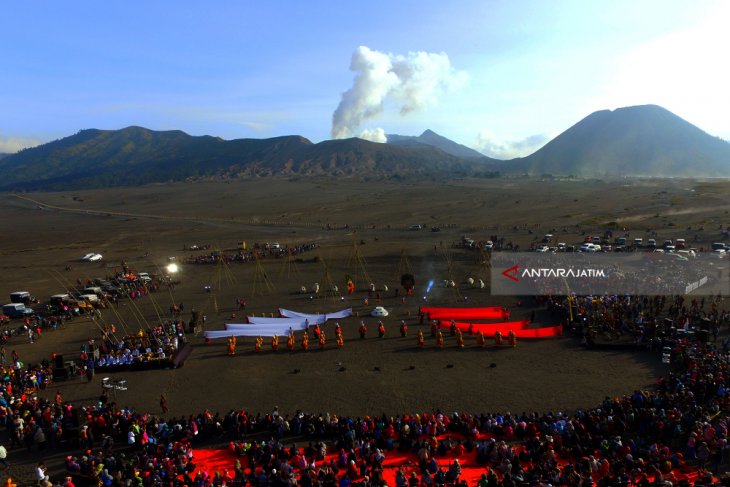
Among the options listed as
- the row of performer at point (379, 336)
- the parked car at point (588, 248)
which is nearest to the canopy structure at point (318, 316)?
the row of performer at point (379, 336)

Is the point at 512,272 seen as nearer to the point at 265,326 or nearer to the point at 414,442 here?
the point at 265,326

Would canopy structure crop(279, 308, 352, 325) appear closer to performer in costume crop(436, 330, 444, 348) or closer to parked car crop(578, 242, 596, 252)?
performer in costume crop(436, 330, 444, 348)

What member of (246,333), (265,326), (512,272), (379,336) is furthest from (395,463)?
(512,272)

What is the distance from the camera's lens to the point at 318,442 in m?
16.4

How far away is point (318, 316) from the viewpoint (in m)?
31.3

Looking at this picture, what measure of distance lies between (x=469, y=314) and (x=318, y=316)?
9.52 m

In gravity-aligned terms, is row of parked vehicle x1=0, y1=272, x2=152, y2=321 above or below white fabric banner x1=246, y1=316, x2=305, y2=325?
above

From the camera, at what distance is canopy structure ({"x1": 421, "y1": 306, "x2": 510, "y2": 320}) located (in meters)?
30.6

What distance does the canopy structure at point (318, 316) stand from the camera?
30.9 metres

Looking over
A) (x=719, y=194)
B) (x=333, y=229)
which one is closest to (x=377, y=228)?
(x=333, y=229)

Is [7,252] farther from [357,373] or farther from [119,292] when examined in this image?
[357,373]

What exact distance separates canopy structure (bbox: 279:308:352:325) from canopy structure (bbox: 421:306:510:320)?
5056mm

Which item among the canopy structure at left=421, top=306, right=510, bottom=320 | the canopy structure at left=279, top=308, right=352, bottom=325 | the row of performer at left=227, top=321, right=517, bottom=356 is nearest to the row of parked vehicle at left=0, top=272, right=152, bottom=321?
the canopy structure at left=279, top=308, right=352, bottom=325

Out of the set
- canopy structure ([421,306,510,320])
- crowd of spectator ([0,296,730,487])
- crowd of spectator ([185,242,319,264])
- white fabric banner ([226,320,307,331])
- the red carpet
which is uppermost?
crowd of spectator ([185,242,319,264])
